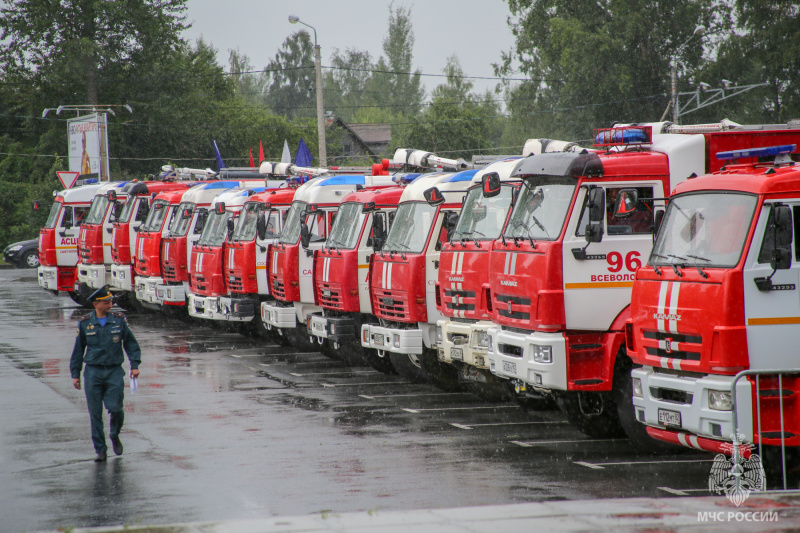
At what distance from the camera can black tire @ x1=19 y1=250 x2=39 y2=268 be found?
49.0 m

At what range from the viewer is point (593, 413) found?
36.6ft

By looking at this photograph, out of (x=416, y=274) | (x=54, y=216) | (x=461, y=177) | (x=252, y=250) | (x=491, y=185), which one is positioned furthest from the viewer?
(x=54, y=216)

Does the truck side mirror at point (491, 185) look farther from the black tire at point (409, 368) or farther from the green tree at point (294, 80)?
the green tree at point (294, 80)

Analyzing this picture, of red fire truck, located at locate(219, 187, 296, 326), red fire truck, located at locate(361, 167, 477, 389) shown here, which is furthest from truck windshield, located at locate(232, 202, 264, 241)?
red fire truck, located at locate(361, 167, 477, 389)

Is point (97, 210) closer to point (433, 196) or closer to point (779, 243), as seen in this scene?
point (433, 196)

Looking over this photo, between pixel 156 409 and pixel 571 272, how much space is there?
20.1 ft

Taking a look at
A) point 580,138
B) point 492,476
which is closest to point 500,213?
point 492,476

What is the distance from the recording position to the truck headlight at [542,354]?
34.2 ft

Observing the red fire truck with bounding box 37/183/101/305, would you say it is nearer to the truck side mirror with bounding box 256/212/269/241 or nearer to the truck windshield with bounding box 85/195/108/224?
the truck windshield with bounding box 85/195/108/224

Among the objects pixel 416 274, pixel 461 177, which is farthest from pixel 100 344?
pixel 461 177

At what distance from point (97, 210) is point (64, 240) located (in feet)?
5.46

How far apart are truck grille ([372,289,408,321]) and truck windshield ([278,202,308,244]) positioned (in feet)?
12.6

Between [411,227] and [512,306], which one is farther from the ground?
[411,227]

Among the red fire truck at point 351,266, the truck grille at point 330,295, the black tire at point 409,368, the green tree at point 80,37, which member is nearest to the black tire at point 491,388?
the black tire at point 409,368
